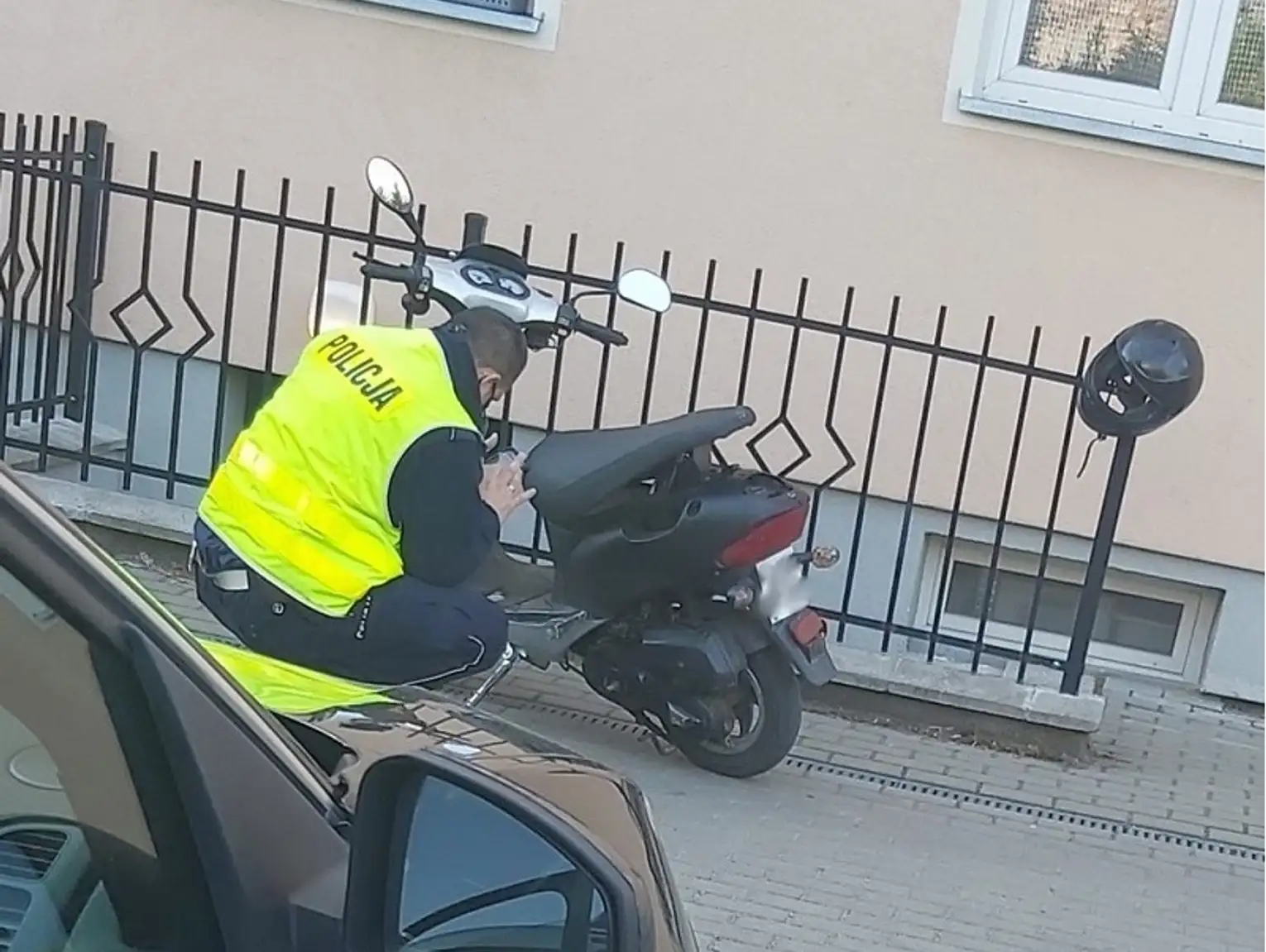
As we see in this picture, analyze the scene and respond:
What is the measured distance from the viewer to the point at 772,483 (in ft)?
16.1

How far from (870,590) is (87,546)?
555 cm

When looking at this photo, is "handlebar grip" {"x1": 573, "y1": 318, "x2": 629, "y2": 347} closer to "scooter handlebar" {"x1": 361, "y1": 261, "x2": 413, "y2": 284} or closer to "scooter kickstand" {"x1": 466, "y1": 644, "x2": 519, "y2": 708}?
Result: "scooter handlebar" {"x1": 361, "y1": 261, "x2": 413, "y2": 284}

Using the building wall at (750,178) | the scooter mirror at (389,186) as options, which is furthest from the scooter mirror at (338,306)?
the scooter mirror at (389,186)

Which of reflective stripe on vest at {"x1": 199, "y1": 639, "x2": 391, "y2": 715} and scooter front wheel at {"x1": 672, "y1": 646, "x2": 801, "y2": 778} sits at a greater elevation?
reflective stripe on vest at {"x1": 199, "y1": 639, "x2": 391, "y2": 715}

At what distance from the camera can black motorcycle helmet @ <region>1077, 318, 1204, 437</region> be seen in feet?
18.0

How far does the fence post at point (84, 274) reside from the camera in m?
6.79

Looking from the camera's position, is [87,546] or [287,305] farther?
[287,305]

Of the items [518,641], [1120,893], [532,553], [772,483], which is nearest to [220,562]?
[518,641]

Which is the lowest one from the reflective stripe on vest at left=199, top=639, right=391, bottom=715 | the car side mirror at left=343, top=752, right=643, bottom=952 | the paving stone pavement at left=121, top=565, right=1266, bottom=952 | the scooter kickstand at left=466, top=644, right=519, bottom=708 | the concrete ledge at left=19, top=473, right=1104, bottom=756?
the paving stone pavement at left=121, top=565, right=1266, bottom=952

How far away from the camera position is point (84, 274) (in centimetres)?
700

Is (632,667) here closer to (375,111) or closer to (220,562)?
(220,562)

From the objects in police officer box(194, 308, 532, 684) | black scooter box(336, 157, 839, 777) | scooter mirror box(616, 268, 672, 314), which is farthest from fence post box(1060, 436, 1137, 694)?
police officer box(194, 308, 532, 684)

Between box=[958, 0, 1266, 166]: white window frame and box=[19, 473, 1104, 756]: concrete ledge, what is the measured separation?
6.91 feet

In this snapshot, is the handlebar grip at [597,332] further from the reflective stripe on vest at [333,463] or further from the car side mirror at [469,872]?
the car side mirror at [469,872]
